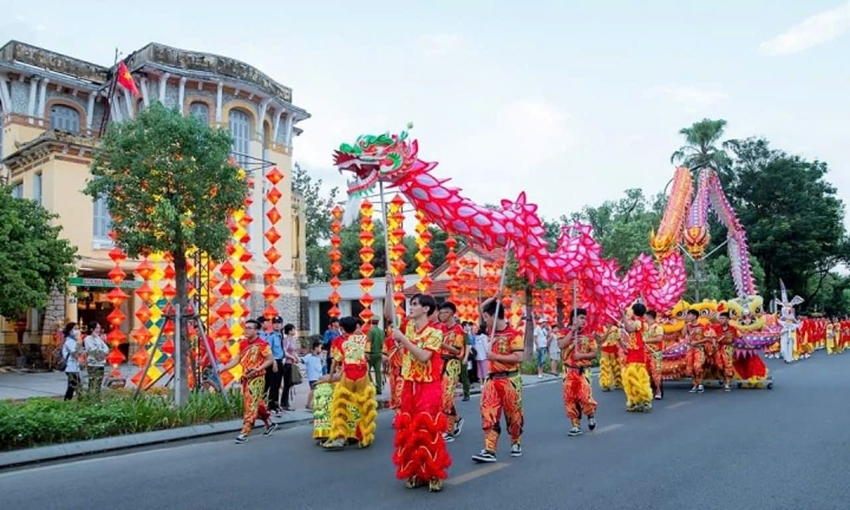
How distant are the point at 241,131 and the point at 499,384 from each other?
2001cm

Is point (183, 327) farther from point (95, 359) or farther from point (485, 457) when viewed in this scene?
point (485, 457)

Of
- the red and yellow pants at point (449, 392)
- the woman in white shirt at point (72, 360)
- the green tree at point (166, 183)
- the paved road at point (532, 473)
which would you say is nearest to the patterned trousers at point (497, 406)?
the paved road at point (532, 473)

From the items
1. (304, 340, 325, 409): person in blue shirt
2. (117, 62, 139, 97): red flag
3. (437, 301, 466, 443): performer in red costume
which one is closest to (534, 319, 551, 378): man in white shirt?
(304, 340, 325, 409): person in blue shirt

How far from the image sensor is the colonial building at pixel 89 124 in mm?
22281

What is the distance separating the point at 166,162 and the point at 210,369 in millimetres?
3809

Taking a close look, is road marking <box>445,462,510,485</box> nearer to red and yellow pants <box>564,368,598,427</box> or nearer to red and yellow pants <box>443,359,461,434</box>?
red and yellow pants <box>443,359,461,434</box>

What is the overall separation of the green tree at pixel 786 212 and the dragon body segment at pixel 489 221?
1169 inches

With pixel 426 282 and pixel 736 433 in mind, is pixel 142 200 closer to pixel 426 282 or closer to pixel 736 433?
pixel 426 282

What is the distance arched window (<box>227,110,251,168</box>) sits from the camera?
24.9m

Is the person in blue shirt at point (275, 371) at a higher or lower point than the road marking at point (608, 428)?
higher

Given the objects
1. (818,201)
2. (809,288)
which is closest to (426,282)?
(818,201)

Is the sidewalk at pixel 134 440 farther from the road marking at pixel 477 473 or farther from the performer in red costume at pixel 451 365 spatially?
the road marking at pixel 477 473

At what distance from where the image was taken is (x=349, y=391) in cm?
861

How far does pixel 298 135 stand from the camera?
2931cm
